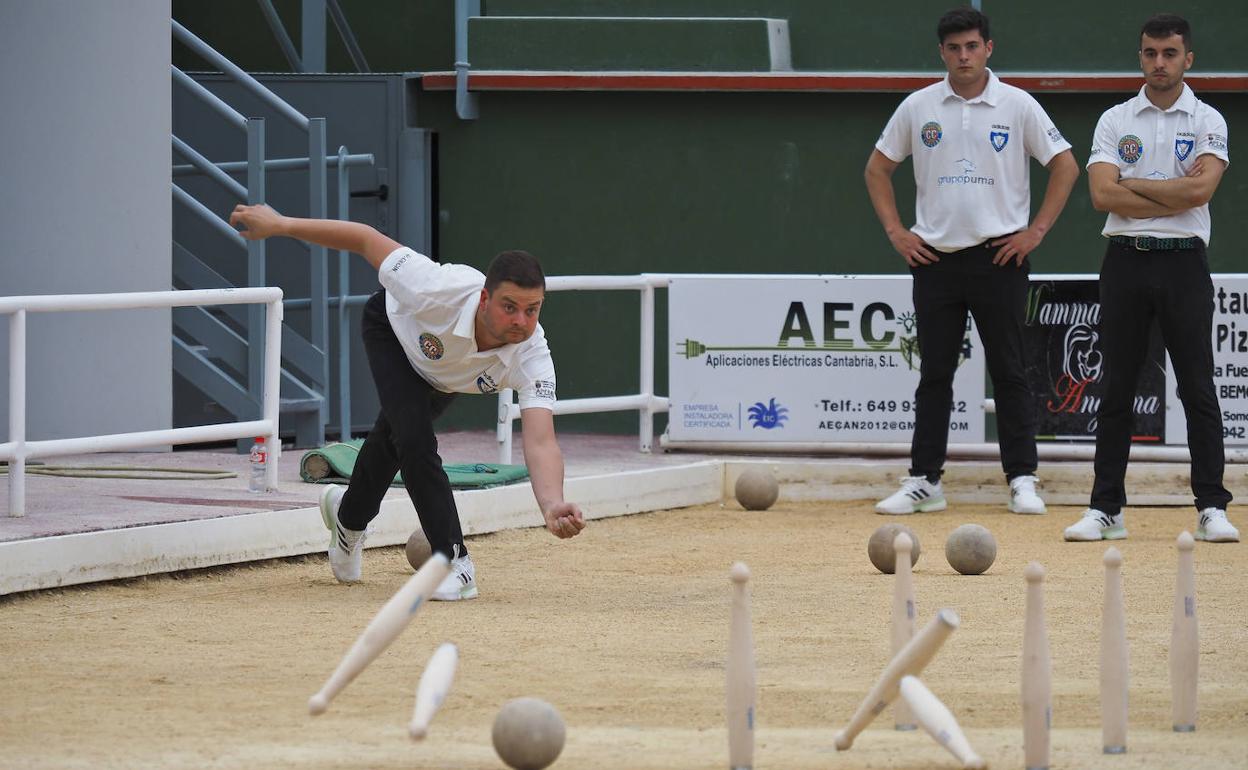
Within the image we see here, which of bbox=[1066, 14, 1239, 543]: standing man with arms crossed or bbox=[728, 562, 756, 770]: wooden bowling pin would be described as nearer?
bbox=[728, 562, 756, 770]: wooden bowling pin

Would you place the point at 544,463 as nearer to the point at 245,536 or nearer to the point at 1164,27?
the point at 245,536

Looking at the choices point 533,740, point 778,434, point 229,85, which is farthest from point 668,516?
point 533,740

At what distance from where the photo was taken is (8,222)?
10.8 m

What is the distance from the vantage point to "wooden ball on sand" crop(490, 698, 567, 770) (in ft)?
15.6

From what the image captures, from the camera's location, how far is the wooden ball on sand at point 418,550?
838 centimetres

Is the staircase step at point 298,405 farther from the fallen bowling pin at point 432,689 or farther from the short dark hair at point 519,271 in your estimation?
the fallen bowling pin at point 432,689

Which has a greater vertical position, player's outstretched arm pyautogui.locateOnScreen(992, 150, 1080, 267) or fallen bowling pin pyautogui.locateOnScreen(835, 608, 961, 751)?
player's outstretched arm pyautogui.locateOnScreen(992, 150, 1080, 267)

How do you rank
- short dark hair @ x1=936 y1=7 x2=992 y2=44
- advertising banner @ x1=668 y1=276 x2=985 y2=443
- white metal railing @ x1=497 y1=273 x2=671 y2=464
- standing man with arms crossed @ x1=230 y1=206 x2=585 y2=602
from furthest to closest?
advertising banner @ x1=668 y1=276 x2=985 y2=443
white metal railing @ x1=497 y1=273 x2=671 y2=464
short dark hair @ x1=936 y1=7 x2=992 y2=44
standing man with arms crossed @ x1=230 y1=206 x2=585 y2=602

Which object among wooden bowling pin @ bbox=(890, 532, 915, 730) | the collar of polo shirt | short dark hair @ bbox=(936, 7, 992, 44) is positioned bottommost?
wooden bowling pin @ bbox=(890, 532, 915, 730)

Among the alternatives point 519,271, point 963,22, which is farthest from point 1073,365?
point 519,271

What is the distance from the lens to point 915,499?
10.7m

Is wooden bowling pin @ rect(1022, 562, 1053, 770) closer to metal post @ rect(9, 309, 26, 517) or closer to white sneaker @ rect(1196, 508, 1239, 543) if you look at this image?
metal post @ rect(9, 309, 26, 517)

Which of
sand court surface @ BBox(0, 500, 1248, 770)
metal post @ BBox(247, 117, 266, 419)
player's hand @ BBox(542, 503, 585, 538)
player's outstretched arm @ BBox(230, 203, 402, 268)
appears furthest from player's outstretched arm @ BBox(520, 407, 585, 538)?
metal post @ BBox(247, 117, 266, 419)

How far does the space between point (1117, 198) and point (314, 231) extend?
12.7 feet
